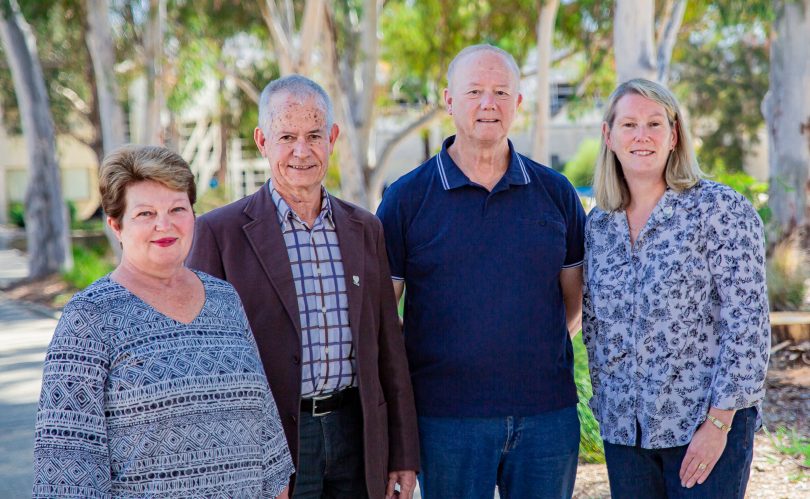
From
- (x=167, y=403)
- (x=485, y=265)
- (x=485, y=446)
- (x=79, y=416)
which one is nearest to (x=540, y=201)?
(x=485, y=265)

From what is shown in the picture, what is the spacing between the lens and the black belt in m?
3.07

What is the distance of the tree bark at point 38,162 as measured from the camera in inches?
635

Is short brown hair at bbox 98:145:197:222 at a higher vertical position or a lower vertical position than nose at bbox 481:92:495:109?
lower

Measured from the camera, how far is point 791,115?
37.0 ft

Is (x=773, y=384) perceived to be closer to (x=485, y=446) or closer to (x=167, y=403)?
(x=485, y=446)

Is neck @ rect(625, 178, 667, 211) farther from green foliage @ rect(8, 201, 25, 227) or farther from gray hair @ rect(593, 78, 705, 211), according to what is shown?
green foliage @ rect(8, 201, 25, 227)

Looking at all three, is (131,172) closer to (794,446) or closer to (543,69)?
(794,446)

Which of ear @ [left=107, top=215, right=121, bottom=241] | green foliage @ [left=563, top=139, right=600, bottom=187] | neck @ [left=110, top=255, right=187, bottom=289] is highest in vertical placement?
green foliage @ [left=563, top=139, right=600, bottom=187]

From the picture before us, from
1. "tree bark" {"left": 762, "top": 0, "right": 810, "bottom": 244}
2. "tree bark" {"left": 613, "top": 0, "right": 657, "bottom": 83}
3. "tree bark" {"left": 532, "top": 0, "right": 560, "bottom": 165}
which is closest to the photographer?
"tree bark" {"left": 613, "top": 0, "right": 657, "bottom": 83}

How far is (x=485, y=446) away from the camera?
10.8ft

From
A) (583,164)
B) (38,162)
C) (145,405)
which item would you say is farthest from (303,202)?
(583,164)

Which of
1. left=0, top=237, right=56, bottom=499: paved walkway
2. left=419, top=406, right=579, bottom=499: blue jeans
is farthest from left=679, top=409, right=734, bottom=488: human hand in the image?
left=0, top=237, right=56, bottom=499: paved walkway

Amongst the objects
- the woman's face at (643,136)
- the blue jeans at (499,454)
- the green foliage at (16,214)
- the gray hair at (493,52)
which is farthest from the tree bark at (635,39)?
the green foliage at (16,214)

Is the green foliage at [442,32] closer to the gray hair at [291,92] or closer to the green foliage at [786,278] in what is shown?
the green foliage at [786,278]
